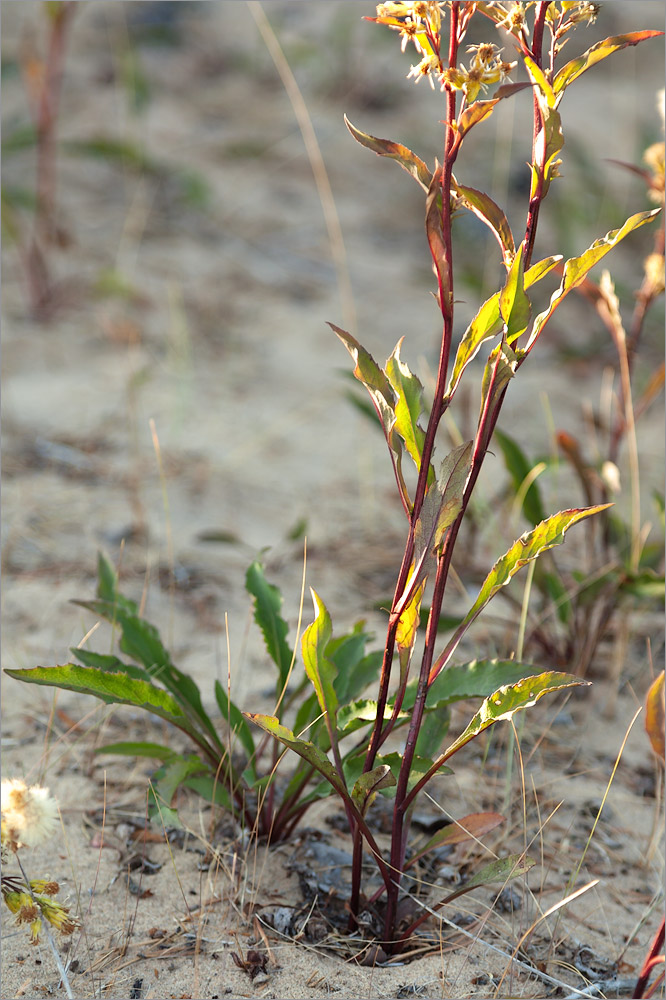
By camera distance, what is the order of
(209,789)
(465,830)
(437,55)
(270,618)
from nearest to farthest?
1. (437,55)
2. (465,830)
3. (209,789)
4. (270,618)

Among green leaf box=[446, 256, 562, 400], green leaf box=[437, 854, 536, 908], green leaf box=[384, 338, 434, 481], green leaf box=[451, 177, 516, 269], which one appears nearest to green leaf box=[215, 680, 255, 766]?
green leaf box=[437, 854, 536, 908]

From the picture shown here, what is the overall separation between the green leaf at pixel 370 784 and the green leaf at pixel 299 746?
0.02m

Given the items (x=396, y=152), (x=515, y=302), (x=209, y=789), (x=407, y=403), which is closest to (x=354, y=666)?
(x=209, y=789)

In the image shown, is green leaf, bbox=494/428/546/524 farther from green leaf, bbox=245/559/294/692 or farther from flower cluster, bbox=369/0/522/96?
flower cluster, bbox=369/0/522/96

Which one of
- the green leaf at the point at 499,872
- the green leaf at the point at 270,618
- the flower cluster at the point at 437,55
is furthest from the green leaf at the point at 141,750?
the flower cluster at the point at 437,55

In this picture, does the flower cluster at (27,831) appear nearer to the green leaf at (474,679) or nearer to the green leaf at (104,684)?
the green leaf at (104,684)

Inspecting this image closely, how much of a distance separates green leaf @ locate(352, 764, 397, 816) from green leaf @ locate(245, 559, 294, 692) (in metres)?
0.33

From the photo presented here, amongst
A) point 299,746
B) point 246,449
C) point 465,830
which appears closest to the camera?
point 299,746

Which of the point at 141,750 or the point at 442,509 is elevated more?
the point at 442,509

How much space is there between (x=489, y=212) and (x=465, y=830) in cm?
77

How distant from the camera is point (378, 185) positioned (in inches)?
173

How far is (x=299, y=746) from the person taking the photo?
1.06 meters

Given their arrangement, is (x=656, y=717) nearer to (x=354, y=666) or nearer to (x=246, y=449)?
(x=354, y=666)

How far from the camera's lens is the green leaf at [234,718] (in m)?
1.35
